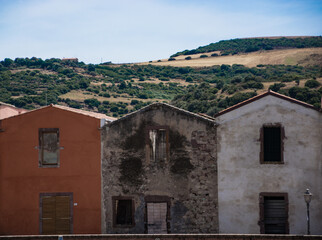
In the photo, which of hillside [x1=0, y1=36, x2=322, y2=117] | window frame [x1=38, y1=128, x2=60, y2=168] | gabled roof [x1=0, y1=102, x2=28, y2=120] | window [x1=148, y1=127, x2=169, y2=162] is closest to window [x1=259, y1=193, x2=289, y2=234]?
window [x1=148, y1=127, x2=169, y2=162]

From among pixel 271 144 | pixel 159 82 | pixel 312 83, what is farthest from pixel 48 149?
pixel 159 82

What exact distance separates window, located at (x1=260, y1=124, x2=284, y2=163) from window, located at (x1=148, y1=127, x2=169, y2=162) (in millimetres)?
4110

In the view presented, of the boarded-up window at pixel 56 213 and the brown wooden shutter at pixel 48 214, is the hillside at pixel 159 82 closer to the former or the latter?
the boarded-up window at pixel 56 213

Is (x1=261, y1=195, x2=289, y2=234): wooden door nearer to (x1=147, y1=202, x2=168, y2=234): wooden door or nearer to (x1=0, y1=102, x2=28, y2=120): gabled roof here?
(x1=147, y1=202, x2=168, y2=234): wooden door

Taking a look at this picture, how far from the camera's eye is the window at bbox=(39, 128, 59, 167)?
20438mm

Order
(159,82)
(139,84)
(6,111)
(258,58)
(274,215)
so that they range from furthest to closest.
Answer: (258,58)
(159,82)
(139,84)
(6,111)
(274,215)

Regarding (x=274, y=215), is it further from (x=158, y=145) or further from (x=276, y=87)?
(x=276, y=87)

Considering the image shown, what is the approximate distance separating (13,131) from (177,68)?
3005 inches

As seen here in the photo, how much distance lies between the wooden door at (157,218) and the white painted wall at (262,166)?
239 cm

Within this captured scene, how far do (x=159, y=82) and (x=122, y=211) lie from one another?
66157 mm

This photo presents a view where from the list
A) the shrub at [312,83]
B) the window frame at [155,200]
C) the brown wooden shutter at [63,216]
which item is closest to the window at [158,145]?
the window frame at [155,200]

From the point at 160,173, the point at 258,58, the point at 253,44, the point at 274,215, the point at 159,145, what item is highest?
the point at 253,44

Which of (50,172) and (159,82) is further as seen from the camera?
(159,82)

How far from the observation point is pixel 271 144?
63.9 feet
